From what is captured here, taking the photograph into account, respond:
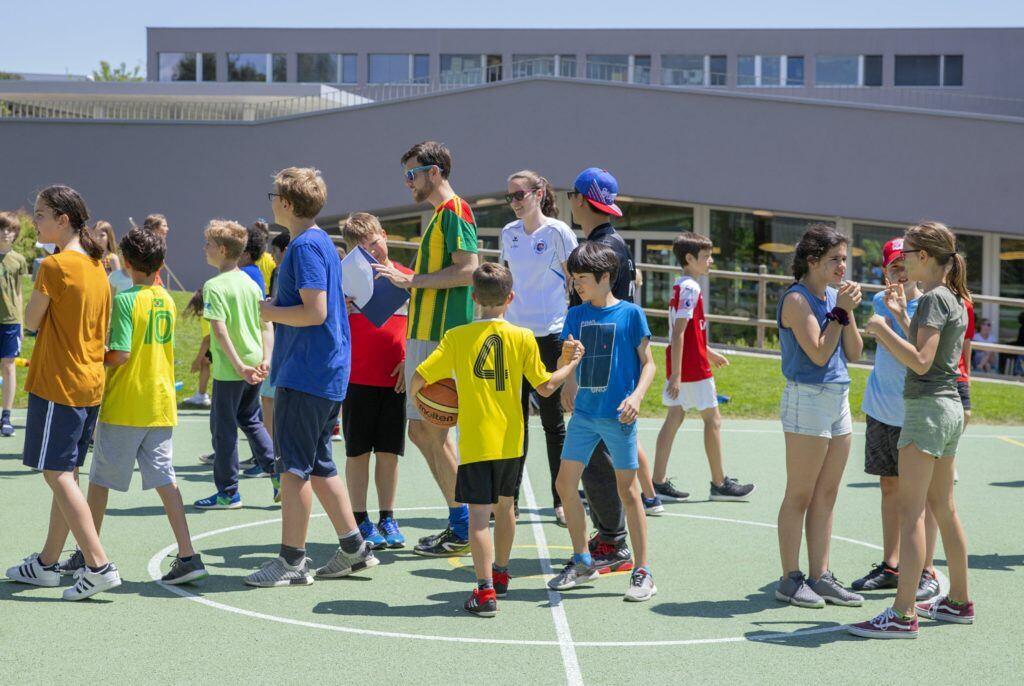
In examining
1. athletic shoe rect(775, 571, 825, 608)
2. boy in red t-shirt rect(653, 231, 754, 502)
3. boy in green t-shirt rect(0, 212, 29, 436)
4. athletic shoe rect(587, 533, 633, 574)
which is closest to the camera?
athletic shoe rect(775, 571, 825, 608)

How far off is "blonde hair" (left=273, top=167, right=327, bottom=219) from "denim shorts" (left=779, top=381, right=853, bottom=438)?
265 cm

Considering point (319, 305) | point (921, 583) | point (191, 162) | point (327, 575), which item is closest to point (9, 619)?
point (327, 575)

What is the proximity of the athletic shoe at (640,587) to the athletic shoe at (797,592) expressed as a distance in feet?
2.16

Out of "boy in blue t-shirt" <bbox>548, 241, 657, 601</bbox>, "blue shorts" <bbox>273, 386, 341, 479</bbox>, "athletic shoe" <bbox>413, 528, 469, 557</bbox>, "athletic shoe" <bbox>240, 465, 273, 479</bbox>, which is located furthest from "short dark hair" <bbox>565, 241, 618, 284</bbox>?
"athletic shoe" <bbox>240, 465, 273, 479</bbox>

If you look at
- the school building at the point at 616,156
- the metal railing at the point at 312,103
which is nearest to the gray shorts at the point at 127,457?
the school building at the point at 616,156

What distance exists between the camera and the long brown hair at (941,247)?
555 cm

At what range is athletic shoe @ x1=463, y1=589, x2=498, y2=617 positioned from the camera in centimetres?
580

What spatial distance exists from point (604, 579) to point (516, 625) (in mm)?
1115

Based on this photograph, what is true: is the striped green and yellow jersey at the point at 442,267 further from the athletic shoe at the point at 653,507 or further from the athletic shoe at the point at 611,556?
the athletic shoe at the point at 653,507

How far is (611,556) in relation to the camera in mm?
6836

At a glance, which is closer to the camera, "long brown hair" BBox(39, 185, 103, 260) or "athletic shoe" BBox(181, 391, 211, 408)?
"long brown hair" BBox(39, 185, 103, 260)

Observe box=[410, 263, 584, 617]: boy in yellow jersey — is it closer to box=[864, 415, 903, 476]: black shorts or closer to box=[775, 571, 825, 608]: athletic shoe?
box=[775, 571, 825, 608]: athletic shoe

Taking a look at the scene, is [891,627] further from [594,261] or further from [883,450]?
[594,261]

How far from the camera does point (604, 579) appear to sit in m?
6.66
